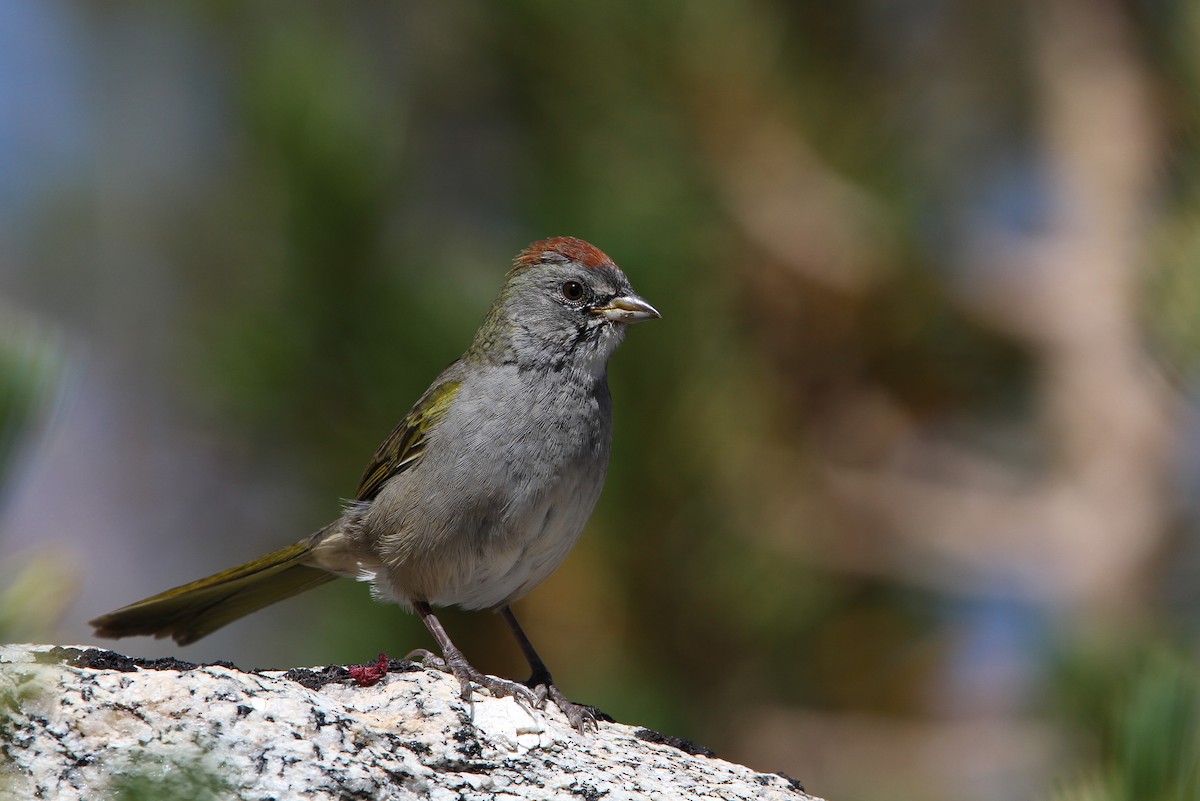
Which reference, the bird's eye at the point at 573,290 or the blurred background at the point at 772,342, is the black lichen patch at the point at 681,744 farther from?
the bird's eye at the point at 573,290

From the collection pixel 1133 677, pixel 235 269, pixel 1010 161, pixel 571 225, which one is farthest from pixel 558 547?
pixel 1010 161

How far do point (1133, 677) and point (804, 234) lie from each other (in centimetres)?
236

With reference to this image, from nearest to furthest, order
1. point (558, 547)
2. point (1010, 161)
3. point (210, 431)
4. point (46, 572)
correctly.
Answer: point (46, 572) < point (558, 547) < point (210, 431) < point (1010, 161)

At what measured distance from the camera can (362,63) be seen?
17.9 feet

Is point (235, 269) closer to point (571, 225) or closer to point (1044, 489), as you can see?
point (571, 225)

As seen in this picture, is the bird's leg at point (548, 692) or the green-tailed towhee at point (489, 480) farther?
the green-tailed towhee at point (489, 480)

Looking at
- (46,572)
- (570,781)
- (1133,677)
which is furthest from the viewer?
(1133,677)

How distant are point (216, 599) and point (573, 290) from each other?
1.63 m

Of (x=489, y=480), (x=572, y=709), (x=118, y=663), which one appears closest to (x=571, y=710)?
(x=572, y=709)

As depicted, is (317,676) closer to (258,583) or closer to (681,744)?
(681,744)

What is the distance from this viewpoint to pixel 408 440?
4.03 m

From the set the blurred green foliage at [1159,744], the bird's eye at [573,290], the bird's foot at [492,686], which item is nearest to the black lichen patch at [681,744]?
the bird's foot at [492,686]

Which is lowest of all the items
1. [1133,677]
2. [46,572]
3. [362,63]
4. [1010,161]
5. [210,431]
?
[46,572]

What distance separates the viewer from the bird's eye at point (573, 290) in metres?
4.32
